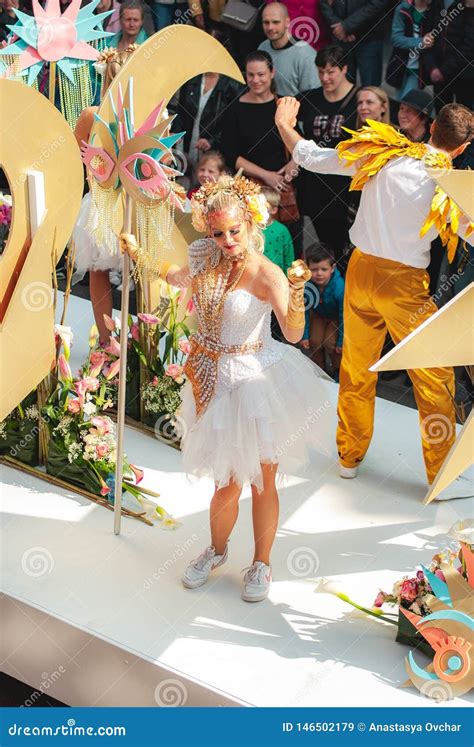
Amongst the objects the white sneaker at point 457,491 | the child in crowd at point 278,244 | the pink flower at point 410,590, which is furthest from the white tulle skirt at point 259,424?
the child in crowd at point 278,244

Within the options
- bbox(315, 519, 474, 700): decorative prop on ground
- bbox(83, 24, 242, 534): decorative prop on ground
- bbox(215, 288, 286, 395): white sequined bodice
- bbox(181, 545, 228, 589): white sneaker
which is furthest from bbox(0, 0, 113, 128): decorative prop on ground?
bbox(315, 519, 474, 700): decorative prop on ground

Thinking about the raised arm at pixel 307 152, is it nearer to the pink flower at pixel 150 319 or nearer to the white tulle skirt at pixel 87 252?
the pink flower at pixel 150 319

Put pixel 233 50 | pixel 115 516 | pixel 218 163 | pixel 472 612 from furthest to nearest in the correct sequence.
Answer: pixel 233 50, pixel 218 163, pixel 115 516, pixel 472 612

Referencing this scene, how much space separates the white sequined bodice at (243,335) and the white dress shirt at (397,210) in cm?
68

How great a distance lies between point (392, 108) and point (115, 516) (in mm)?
2589

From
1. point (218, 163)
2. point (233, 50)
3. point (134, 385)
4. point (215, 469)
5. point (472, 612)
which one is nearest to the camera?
point (472, 612)

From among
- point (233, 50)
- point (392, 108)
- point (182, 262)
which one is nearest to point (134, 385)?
point (182, 262)

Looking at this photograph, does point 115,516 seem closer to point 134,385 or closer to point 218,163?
point 134,385

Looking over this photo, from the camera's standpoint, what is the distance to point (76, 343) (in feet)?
17.8

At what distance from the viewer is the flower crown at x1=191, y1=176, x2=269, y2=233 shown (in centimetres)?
341

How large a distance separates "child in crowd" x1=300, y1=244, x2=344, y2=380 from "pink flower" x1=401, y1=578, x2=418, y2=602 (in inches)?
86.3

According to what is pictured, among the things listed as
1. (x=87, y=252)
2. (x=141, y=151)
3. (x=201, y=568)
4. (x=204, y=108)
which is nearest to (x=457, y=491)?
(x=201, y=568)

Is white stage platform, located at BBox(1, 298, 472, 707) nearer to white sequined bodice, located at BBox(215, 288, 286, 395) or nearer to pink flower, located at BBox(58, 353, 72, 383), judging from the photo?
pink flower, located at BBox(58, 353, 72, 383)

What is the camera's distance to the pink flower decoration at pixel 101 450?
423 cm
